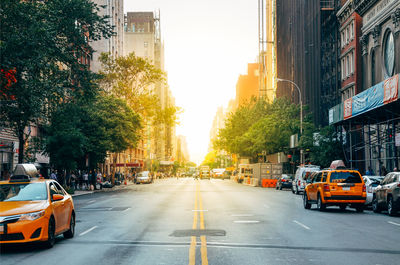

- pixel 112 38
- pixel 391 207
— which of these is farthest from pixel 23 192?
pixel 112 38

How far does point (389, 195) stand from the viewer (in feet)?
69.9

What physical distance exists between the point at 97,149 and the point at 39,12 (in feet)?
83.5

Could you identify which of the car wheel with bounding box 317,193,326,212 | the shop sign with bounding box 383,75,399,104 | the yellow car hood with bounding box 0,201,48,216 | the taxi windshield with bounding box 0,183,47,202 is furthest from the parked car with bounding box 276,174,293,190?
the yellow car hood with bounding box 0,201,48,216

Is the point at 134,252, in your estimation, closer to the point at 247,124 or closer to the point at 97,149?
the point at 97,149

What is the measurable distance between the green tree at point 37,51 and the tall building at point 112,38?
53420 mm

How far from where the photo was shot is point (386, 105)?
32125mm

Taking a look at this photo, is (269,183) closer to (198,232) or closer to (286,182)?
(286,182)

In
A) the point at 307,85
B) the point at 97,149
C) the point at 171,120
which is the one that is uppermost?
the point at 307,85

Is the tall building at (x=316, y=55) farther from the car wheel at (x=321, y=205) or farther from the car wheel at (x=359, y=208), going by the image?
the car wheel at (x=321, y=205)

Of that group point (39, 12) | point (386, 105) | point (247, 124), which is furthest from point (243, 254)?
point (247, 124)

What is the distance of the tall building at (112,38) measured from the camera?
278 ft

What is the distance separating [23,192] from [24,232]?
5.45 ft

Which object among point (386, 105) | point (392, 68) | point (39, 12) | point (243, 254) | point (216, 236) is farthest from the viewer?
point (392, 68)

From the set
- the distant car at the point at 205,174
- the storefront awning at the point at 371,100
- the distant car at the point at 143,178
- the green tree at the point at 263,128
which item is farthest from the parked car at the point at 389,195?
the distant car at the point at 205,174
